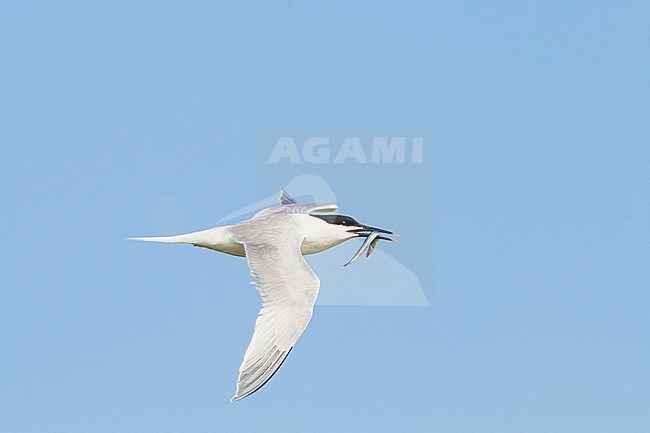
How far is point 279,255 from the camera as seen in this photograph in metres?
11.8

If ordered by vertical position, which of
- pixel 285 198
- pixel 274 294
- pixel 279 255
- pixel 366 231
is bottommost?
pixel 274 294

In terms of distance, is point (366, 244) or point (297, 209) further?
point (297, 209)

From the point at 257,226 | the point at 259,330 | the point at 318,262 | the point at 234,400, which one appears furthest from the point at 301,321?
the point at 318,262

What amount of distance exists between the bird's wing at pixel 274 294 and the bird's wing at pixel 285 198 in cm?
237

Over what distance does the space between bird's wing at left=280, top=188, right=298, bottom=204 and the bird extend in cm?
40

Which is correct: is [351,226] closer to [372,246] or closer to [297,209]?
[372,246]

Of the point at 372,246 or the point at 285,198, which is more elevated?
the point at 285,198

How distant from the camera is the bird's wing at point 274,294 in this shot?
33.9 ft

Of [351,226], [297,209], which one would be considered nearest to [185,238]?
[297,209]

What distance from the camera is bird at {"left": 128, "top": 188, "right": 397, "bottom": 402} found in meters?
10.4

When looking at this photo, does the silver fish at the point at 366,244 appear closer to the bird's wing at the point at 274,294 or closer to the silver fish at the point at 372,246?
the silver fish at the point at 372,246

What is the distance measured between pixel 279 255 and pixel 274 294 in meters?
0.73

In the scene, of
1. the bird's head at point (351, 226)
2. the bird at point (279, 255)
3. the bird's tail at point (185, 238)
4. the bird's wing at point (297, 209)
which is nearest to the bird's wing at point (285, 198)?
the bird at point (279, 255)

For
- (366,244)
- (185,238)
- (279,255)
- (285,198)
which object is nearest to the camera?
(279,255)
